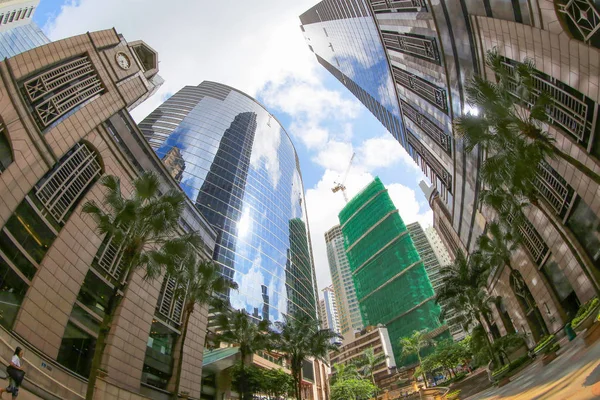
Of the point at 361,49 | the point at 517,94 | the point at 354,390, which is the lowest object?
the point at 354,390

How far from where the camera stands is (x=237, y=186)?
251 feet

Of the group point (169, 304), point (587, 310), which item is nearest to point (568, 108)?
Answer: point (587, 310)

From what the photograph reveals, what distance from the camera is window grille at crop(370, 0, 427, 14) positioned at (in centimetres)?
3502

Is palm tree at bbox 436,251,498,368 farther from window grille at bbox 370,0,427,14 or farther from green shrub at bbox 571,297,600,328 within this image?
window grille at bbox 370,0,427,14

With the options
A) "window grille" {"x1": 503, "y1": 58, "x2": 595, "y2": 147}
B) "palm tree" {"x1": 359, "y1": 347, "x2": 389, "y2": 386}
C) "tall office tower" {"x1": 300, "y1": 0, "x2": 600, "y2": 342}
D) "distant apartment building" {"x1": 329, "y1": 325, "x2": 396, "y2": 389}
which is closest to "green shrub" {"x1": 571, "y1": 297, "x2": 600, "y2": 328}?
"tall office tower" {"x1": 300, "y1": 0, "x2": 600, "y2": 342}

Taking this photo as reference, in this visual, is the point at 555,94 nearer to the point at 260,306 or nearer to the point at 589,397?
the point at 589,397

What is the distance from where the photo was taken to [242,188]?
77.7 metres

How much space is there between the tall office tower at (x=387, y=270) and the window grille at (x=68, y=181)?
11627 centimetres

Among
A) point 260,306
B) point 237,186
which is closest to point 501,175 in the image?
point 260,306

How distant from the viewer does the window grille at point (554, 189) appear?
2430 cm

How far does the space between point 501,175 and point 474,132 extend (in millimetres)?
3903

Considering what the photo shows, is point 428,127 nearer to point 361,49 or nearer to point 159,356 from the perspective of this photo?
point 361,49

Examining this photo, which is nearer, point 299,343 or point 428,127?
point 299,343

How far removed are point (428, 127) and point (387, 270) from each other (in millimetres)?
106521
